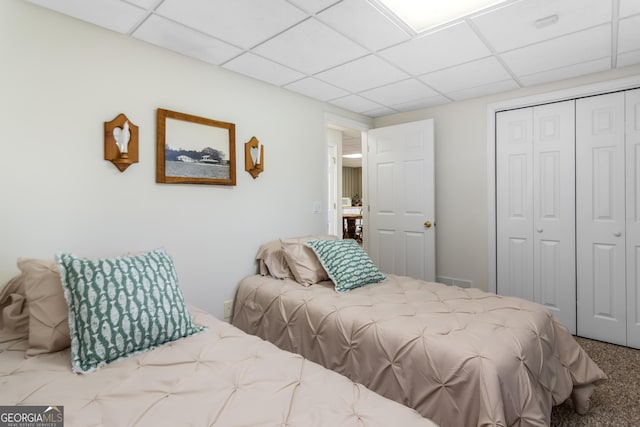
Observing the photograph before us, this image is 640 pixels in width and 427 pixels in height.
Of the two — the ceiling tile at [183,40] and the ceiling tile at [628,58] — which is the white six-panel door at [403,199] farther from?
the ceiling tile at [183,40]

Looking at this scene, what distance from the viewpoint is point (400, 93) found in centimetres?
330

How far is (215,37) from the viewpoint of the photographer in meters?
Result: 2.18

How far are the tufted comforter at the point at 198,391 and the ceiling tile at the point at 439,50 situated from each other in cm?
209

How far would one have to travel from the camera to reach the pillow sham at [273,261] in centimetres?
275

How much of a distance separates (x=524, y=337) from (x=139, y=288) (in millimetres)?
1805

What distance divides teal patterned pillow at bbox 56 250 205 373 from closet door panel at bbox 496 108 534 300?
10.1 ft

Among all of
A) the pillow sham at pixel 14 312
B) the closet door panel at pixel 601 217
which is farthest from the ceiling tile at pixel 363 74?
the pillow sham at pixel 14 312

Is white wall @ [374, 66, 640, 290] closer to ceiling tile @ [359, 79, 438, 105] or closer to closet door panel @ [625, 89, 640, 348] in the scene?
ceiling tile @ [359, 79, 438, 105]

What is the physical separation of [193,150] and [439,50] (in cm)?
191

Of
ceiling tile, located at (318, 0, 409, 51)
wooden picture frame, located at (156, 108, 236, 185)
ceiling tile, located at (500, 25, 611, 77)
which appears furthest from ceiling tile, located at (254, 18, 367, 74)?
ceiling tile, located at (500, 25, 611, 77)

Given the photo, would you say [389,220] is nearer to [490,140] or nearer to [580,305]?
[490,140]

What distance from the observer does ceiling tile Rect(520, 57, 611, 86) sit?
2621mm

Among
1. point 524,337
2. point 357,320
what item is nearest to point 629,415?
point 524,337

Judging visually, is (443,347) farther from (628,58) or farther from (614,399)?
(628,58)
